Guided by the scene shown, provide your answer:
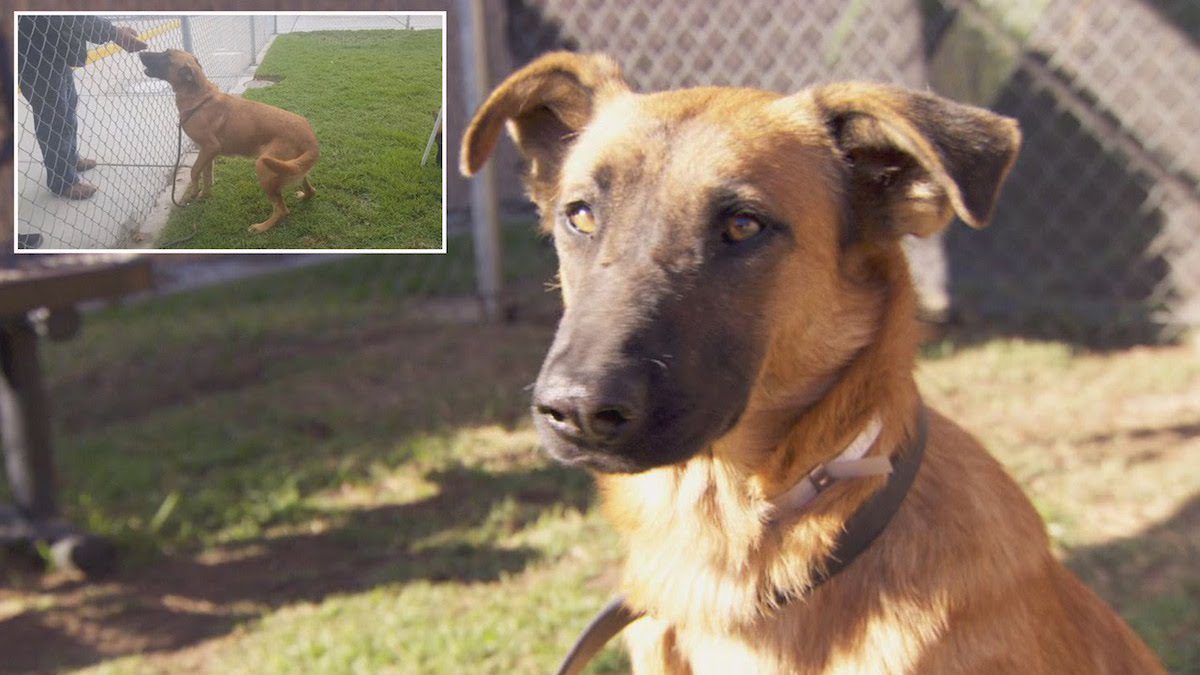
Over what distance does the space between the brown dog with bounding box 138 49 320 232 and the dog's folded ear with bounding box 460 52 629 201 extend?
42cm

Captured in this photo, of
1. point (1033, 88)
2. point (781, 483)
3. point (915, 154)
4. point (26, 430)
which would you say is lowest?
point (26, 430)

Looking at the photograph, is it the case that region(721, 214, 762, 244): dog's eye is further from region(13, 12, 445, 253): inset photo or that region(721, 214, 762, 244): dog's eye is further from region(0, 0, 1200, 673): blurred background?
region(0, 0, 1200, 673): blurred background

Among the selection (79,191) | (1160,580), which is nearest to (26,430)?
(79,191)

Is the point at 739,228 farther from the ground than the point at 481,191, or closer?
farther from the ground

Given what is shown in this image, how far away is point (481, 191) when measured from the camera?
20.1 feet

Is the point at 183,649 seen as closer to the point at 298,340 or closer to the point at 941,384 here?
the point at 298,340

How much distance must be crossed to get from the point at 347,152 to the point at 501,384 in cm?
352

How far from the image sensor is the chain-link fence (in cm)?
588

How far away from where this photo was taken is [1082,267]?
6.24 metres

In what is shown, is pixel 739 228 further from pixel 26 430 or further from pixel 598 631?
pixel 26 430

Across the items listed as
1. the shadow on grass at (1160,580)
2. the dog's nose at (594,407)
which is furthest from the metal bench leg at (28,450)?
the shadow on grass at (1160,580)

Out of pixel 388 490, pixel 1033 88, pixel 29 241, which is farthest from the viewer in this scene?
pixel 1033 88

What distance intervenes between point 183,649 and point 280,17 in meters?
2.25

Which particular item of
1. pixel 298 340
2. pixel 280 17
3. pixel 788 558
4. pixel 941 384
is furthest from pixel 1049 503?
pixel 298 340
